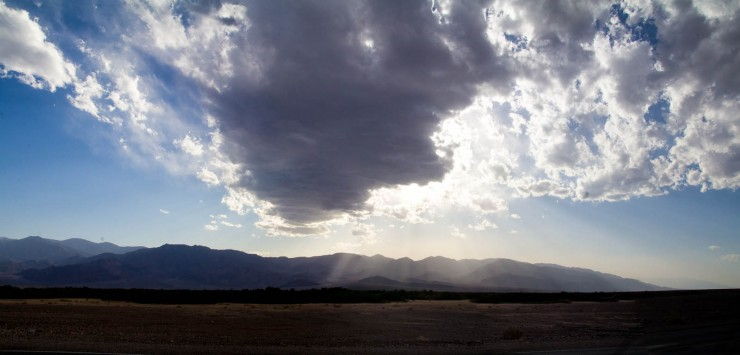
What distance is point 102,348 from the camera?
16.1 m

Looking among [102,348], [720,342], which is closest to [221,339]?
[102,348]

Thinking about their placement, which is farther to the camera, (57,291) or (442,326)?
(57,291)

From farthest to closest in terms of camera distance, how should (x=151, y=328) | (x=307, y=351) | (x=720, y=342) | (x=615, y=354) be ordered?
1. (x=151, y=328)
2. (x=720, y=342)
3. (x=307, y=351)
4. (x=615, y=354)

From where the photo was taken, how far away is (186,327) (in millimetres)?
25234

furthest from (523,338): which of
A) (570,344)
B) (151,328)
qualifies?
(151,328)

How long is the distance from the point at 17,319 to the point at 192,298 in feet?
101

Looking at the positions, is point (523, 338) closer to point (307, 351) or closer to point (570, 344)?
point (570, 344)

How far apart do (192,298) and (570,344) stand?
168 ft

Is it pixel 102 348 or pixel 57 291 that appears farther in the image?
pixel 57 291

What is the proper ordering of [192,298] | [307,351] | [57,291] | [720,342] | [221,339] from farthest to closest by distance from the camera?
[57,291], [192,298], [221,339], [720,342], [307,351]

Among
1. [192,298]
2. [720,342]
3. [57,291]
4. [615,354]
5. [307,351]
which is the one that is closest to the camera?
[615,354]

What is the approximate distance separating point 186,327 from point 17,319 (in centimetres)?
1175

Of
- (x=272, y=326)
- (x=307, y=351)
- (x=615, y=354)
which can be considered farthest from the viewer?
(x=272, y=326)

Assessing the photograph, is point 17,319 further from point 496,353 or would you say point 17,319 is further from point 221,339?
point 496,353
